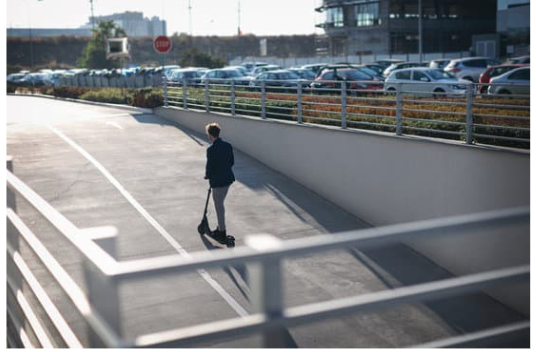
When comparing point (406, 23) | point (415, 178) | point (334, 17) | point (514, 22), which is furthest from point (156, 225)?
point (334, 17)

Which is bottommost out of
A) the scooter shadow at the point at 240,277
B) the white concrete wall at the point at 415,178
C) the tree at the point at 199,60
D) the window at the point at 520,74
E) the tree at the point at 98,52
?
the scooter shadow at the point at 240,277

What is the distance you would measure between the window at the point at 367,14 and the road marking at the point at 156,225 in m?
55.8

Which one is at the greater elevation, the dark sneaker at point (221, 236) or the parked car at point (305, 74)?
the parked car at point (305, 74)

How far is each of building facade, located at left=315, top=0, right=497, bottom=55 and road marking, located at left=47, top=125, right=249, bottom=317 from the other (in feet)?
182

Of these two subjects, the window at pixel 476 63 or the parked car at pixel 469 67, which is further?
the window at pixel 476 63

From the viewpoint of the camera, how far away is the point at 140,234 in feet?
41.2

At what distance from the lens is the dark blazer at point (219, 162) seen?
10.9 meters

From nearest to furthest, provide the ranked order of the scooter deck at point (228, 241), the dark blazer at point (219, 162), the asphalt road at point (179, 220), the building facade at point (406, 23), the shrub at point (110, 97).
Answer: the asphalt road at point (179, 220), the dark blazer at point (219, 162), the scooter deck at point (228, 241), the shrub at point (110, 97), the building facade at point (406, 23)

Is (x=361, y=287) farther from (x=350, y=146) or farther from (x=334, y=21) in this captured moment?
(x=334, y=21)

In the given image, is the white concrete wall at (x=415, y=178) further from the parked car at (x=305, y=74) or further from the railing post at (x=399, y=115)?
the parked car at (x=305, y=74)

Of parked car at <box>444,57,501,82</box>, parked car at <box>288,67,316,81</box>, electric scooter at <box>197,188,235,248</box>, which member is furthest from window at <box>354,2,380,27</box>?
electric scooter at <box>197,188,235,248</box>

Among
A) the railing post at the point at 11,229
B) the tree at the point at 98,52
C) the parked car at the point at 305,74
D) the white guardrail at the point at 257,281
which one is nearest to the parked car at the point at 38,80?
the tree at the point at 98,52

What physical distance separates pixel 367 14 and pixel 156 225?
64.4 metres

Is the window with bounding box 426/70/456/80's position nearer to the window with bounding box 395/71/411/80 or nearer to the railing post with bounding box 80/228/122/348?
the window with bounding box 395/71/411/80
